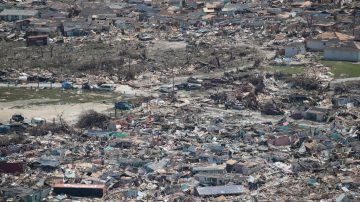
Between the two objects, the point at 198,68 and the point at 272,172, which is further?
the point at 198,68

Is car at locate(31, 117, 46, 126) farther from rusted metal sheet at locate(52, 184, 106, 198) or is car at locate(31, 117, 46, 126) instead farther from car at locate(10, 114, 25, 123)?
rusted metal sheet at locate(52, 184, 106, 198)

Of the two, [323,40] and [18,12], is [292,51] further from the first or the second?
[18,12]

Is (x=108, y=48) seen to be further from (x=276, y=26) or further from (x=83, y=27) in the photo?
(x=276, y=26)

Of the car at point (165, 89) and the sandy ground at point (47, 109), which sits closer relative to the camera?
the sandy ground at point (47, 109)

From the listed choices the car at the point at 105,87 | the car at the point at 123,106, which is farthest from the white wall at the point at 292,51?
the car at the point at 123,106

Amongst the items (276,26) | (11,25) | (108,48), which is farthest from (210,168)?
(11,25)

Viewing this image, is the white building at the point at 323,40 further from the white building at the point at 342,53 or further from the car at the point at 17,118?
the car at the point at 17,118
